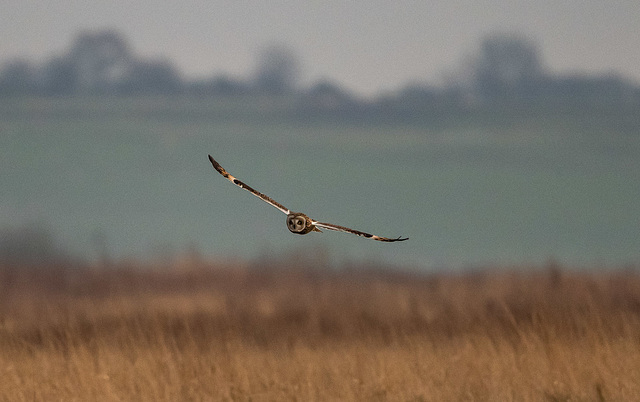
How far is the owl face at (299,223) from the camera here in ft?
20.9

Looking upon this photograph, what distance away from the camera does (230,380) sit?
9953 millimetres

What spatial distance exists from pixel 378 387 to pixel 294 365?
3.25ft

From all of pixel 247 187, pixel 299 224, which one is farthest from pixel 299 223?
pixel 247 187

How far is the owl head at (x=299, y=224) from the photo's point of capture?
251 inches

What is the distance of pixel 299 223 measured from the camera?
644cm

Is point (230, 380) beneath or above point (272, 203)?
beneath

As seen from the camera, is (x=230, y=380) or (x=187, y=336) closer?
(x=230, y=380)

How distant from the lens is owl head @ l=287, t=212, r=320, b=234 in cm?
638

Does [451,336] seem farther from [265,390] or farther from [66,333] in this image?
[66,333]

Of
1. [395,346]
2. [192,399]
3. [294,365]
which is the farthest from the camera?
[395,346]

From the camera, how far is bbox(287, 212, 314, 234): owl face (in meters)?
6.38

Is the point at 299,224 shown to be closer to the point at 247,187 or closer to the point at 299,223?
the point at 299,223

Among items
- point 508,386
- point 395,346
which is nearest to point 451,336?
point 395,346

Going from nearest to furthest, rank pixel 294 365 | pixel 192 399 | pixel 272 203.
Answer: pixel 272 203, pixel 192 399, pixel 294 365
